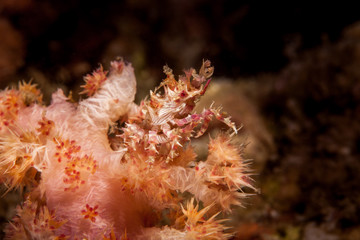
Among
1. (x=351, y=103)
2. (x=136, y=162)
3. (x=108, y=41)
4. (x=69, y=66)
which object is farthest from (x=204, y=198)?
(x=108, y=41)

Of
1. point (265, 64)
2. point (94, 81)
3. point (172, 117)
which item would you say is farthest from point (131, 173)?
point (265, 64)

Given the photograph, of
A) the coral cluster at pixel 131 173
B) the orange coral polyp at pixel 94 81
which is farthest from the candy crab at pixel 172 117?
the orange coral polyp at pixel 94 81

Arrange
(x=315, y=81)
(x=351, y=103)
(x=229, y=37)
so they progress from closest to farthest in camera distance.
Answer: (x=351, y=103), (x=315, y=81), (x=229, y=37)

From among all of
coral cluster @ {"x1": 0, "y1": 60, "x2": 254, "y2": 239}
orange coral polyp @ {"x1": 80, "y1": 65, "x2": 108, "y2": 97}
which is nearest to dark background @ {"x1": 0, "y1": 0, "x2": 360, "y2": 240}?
orange coral polyp @ {"x1": 80, "y1": 65, "x2": 108, "y2": 97}

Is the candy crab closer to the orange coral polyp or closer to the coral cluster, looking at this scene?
the coral cluster

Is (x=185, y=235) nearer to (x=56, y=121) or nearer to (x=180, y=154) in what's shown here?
(x=180, y=154)
